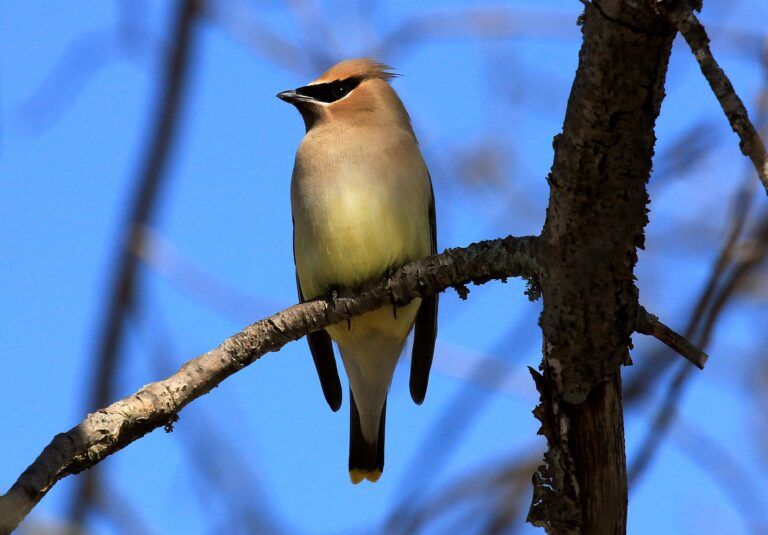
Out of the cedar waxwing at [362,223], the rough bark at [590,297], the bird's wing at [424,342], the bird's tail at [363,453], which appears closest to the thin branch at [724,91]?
the rough bark at [590,297]

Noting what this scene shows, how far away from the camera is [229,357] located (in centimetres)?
343

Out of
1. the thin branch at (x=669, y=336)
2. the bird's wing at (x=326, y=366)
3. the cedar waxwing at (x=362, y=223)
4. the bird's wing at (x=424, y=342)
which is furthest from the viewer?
the bird's wing at (x=326, y=366)

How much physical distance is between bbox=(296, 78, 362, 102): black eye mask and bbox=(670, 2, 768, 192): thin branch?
134 inches

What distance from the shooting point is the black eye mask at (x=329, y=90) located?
552 cm

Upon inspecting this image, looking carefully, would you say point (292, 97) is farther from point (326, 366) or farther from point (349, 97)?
point (326, 366)

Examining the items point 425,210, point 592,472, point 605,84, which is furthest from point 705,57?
point 425,210

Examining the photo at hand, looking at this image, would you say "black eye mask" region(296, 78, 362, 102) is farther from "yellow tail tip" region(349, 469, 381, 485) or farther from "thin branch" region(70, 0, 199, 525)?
"thin branch" region(70, 0, 199, 525)

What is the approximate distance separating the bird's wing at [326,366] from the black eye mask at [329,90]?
100cm

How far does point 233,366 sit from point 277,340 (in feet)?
0.86

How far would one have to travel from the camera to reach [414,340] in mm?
5285

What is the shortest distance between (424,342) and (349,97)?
1331 mm

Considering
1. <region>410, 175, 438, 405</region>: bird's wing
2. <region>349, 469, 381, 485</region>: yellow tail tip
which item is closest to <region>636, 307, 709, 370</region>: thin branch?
<region>410, 175, 438, 405</region>: bird's wing

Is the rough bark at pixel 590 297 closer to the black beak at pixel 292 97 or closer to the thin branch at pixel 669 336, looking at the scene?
the thin branch at pixel 669 336

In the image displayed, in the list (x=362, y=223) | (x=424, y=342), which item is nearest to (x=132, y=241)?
(x=362, y=223)
